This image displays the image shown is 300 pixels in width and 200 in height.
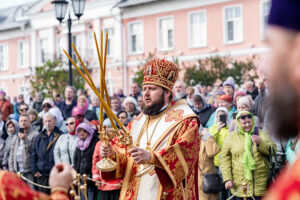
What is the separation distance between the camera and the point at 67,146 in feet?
31.5

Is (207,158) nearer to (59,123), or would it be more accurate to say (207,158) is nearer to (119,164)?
(59,123)

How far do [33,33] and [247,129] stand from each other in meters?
31.7

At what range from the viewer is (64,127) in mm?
10648

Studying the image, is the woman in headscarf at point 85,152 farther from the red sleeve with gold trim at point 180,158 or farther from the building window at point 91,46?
the building window at point 91,46

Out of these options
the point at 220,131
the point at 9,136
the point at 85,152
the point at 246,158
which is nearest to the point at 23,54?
the point at 9,136

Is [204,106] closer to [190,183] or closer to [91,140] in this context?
[91,140]

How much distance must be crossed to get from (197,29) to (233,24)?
2.20 m

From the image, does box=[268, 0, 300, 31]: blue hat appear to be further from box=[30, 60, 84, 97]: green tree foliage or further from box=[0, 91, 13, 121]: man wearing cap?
box=[30, 60, 84, 97]: green tree foliage

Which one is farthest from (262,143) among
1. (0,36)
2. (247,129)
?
(0,36)

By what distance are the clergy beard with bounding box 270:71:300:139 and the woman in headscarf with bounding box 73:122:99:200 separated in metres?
7.39

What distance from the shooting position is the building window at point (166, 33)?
2981cm

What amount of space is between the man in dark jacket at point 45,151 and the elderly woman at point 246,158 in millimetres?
3391

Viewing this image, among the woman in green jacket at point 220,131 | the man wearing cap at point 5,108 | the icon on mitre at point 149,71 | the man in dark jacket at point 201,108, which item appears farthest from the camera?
the man wearing cap at point 5,108

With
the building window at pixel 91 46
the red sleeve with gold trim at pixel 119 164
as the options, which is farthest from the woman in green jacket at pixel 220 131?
the building window at pixel 91 46
